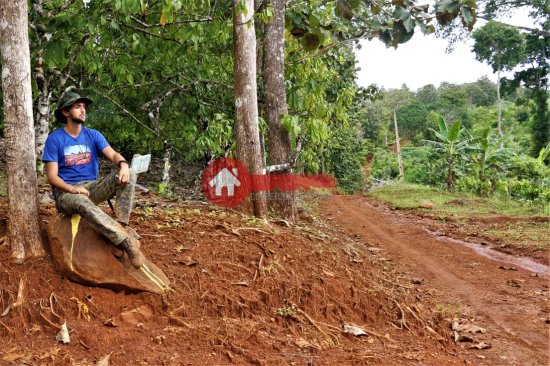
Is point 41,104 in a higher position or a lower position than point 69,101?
higher

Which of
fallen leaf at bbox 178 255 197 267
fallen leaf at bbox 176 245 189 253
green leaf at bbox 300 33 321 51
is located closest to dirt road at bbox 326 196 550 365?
fallen leaf at bbox 178 255 197 267

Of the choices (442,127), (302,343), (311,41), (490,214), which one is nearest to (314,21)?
(311,41)

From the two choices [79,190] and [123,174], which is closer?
[79,190]

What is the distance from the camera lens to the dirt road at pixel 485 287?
15.7ft

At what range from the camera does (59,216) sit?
443cm

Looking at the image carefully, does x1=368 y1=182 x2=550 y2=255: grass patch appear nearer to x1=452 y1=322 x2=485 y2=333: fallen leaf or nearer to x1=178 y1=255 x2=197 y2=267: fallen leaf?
x1=452 y1=322 x2=485 y2=333: fallen leaf

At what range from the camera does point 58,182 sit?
420 centimetres

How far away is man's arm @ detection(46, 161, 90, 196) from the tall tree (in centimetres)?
2549

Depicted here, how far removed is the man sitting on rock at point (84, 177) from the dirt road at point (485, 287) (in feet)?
11.5

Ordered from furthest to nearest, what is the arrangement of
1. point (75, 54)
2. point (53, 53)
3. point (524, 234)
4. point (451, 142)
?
1. point (451, 142)
2. point (524, 234)
3. point (75, 54)
4. point (53, 53)

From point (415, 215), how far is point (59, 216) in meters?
11.5

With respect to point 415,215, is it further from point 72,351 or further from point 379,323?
point 72,351

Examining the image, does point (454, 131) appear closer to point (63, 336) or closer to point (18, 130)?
point (18, 130)

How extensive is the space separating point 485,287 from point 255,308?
3.90 metres
